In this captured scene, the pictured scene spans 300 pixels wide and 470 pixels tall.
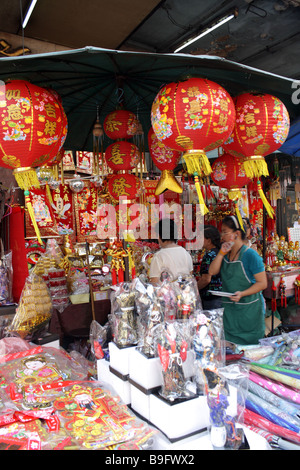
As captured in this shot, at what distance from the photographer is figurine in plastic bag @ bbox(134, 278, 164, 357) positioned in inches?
51.6

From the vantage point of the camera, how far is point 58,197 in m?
5.32

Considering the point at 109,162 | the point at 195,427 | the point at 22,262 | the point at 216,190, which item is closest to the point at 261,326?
the point at 195,427

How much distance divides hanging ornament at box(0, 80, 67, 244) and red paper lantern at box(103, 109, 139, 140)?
2.39 ft

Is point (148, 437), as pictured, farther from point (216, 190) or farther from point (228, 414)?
point (216, 190)

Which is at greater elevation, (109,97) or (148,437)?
(109,97)

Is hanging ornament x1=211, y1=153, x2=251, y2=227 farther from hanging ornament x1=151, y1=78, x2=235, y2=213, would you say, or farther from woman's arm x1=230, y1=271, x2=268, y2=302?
hanging ornament x1=151, y1=78, x2=235, y2=213

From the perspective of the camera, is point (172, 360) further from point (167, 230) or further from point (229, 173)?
point (229, 173)

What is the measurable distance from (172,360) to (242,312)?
4.71 ft

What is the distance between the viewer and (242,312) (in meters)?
2.44

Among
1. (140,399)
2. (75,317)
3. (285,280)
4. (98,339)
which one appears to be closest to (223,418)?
(140,399)

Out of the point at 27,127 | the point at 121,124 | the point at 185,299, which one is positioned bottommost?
the point at 185,299

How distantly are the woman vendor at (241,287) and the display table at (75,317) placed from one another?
116cm

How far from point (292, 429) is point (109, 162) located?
2104 millimetres

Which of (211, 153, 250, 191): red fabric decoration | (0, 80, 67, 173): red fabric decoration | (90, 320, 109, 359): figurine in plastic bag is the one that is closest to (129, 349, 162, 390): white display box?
(90, 320, 109, 359): figurine in plastic bag
